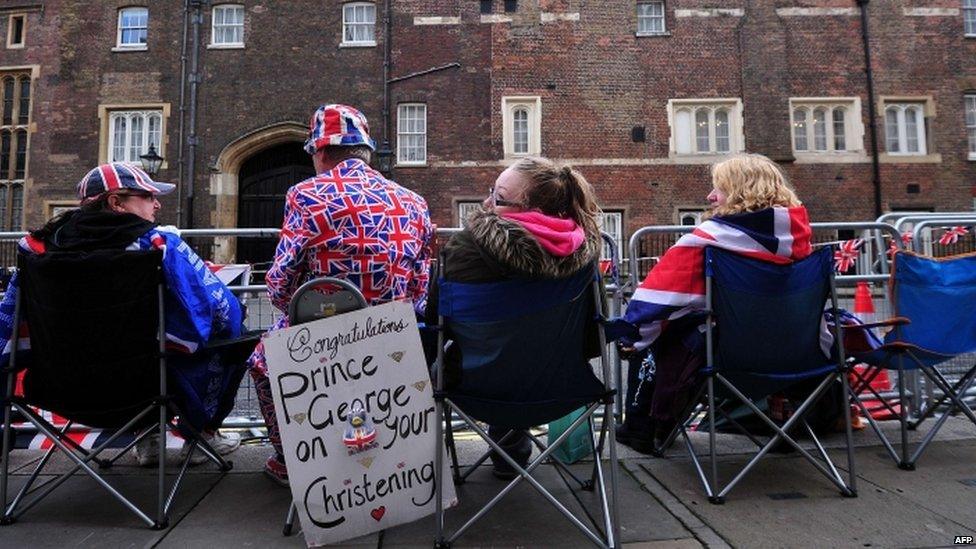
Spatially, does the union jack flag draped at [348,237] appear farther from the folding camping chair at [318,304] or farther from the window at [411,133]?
the window at [411,133]

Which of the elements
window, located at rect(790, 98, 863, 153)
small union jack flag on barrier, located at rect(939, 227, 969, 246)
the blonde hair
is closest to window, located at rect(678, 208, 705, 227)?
window, located at rect(790, 98, 863, 153)

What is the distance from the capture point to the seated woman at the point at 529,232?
244 centimetres

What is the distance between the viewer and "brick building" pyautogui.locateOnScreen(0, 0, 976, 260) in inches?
762

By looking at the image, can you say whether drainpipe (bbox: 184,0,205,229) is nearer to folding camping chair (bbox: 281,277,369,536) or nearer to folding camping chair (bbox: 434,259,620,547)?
folding camping chair (bbox: 281,277,369,536)

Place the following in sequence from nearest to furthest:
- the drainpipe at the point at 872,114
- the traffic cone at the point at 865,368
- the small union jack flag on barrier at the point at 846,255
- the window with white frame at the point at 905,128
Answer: the traffic cone at the point at 865,368, the small union jack flag on barrier at the point at 846,255, the drainpipe at the point at 872,114, the window with white frame at the point at 905,128

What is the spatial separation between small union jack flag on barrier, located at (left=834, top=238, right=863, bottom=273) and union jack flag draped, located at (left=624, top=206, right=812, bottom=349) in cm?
391

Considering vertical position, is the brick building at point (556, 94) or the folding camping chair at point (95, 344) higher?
the brick building at point (556, 94)

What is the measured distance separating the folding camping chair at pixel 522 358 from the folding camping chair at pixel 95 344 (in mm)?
1283

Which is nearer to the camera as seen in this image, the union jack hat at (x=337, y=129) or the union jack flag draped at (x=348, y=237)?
the union jack flag draped at (x=348, y=237)

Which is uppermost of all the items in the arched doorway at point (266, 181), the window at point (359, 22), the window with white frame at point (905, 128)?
the window at point (359, 22)

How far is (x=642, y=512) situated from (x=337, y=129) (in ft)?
7.42

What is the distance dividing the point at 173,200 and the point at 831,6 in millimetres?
21273

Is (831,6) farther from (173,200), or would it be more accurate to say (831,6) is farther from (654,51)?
(173,200)

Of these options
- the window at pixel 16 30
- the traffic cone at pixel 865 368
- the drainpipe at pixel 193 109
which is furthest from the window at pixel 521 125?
the window at pixel 16 30
